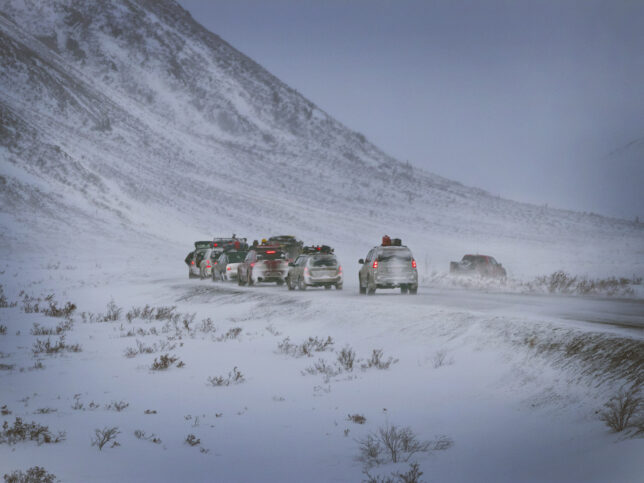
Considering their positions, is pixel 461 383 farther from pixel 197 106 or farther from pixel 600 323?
pixel 197 106

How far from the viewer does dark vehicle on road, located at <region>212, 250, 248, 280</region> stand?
32.8 meters

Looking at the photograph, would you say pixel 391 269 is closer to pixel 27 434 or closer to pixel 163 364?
pixel 163 364

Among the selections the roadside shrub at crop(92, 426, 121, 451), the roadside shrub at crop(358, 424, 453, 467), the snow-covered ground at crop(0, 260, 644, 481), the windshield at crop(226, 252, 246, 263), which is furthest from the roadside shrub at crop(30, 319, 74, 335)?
the windshield at crop(226, 252, 246, 263)

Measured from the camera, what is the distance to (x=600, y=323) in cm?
1275

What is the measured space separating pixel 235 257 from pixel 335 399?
2341 cm

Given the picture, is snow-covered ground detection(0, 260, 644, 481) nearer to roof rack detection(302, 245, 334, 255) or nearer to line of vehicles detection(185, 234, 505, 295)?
line of vehicles detection(185, 234, 505, 295)

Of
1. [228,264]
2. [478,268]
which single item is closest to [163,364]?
[228,264]

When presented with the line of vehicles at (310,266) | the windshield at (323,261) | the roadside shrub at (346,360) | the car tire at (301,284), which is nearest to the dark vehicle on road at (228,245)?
the line of vehicles at (310,266)

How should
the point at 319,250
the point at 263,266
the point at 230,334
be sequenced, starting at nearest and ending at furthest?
the point at 230,334 → the point at 319,250 → the point at 263,266

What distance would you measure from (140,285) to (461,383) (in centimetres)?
2629

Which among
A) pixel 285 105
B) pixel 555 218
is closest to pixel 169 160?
pixel 285 105

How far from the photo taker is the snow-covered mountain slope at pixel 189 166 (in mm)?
68500

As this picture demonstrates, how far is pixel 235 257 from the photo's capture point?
33.3 m

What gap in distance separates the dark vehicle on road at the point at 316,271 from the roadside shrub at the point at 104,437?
1791 centimetres
